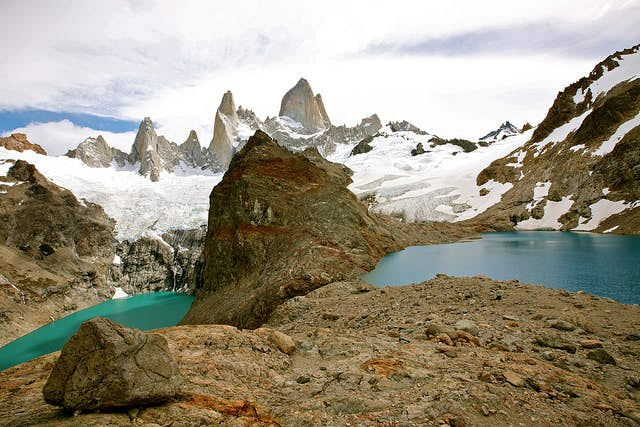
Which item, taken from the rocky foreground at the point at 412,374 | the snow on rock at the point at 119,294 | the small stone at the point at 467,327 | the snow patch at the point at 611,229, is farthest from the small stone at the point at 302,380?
the snow on rock at the point at 119,294

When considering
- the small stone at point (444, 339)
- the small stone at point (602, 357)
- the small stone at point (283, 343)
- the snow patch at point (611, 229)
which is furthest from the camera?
the snow patch at point (611, 229)

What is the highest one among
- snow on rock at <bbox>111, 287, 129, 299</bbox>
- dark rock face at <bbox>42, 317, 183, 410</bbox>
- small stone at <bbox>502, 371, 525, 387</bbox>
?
dark rock face at <bbox>42, 317, 183, 410</bbox>

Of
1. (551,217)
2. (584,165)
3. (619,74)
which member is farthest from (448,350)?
(619,74)

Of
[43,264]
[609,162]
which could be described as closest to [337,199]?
[609,162]

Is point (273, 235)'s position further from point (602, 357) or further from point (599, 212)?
point (599, 212)

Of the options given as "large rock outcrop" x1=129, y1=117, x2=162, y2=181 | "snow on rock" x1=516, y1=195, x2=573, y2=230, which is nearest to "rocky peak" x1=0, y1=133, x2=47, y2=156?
"large rock outcrop" x1=129, y1=117, x2=162, y2=181

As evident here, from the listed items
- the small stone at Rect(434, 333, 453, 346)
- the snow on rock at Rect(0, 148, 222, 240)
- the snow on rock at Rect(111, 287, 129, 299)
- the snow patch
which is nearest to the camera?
the small stone at Rect(434, 333, 453, 346)

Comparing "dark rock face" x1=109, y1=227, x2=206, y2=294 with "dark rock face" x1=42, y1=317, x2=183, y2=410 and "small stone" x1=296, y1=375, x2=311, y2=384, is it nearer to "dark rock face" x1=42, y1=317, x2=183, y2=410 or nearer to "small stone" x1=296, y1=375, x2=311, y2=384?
"small stone" x1=296, y1=375, x2=311, y2=384

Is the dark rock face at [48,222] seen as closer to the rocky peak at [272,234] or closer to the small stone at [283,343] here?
the rocky peak at [272,234]
